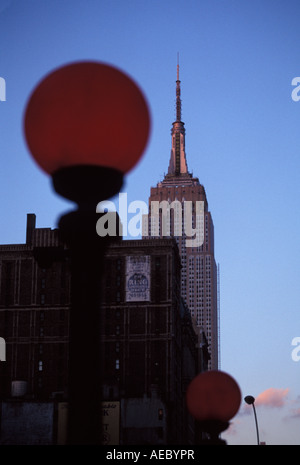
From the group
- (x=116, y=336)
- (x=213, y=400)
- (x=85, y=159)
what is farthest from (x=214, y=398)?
(x=116, y=336)

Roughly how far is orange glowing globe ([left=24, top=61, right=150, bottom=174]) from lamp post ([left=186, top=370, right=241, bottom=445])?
355cm

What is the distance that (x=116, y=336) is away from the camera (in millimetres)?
105000

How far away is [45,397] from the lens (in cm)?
10119

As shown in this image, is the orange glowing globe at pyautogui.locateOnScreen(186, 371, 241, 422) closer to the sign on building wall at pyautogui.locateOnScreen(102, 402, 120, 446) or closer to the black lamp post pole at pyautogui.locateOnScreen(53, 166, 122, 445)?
the black lamp post pole at pyautogui.locateOnScreen(53, 166, 122, 445)

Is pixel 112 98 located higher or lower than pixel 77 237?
higher

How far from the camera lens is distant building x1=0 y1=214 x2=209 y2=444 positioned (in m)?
96.8

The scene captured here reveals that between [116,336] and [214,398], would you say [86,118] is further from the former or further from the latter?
[116,336]

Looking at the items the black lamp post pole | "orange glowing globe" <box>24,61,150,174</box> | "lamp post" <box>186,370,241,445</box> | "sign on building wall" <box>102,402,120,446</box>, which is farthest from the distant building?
"orange glowing globe" <box>24,61,150,174</box>

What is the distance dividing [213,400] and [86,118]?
13.5ft

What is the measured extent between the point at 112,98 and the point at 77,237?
0.99 m

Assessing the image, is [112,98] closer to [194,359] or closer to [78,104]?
[78,104]

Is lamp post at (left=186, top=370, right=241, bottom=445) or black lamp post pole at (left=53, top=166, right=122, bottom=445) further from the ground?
black lamp post pole at (left=53, top=166, right=122, bottom=445)

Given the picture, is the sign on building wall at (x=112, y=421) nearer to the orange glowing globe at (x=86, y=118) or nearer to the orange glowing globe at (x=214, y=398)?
the orange glowing globe at (x=214, y=398)
